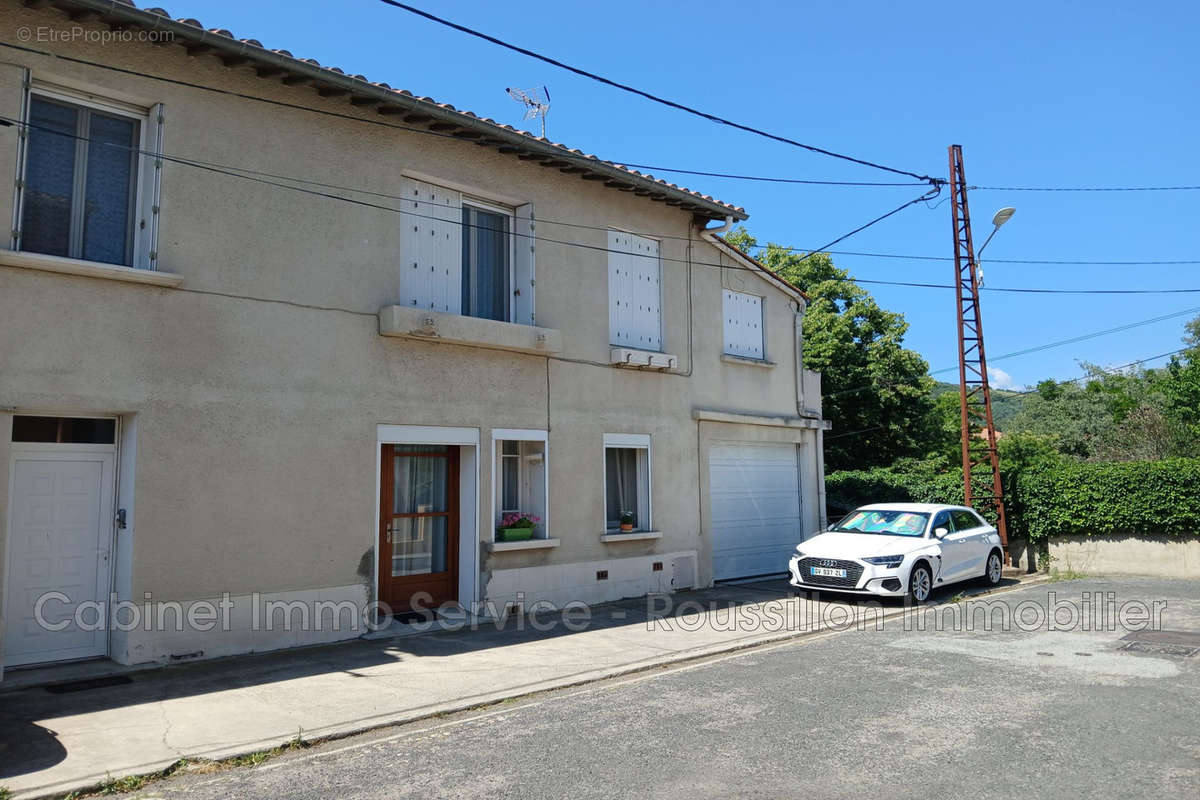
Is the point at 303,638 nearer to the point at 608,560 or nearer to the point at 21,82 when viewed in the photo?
the point at 608,560

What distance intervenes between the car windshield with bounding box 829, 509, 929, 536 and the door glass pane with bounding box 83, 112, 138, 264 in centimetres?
1079

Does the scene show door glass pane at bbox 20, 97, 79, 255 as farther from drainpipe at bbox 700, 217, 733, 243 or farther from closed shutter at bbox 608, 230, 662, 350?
drainpipe at bbox 700, 217, 733, 243

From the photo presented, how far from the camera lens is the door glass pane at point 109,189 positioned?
26.2 feet

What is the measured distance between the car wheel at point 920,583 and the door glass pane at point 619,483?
4.07 m

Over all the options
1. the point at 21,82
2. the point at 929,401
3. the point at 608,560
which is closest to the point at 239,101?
the point at 21,82

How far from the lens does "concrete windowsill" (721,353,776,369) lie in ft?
47.7

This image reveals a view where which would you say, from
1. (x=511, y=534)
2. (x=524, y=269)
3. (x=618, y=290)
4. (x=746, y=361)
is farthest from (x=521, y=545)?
(x=746, y=361)

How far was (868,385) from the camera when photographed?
27.6m

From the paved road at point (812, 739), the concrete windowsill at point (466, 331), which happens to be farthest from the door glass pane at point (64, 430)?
the paved road at point (812, 739)

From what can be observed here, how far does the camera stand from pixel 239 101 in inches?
343

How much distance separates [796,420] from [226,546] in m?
10.8

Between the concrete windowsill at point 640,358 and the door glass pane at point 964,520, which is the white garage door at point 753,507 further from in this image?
the door glass pane at point 964,520

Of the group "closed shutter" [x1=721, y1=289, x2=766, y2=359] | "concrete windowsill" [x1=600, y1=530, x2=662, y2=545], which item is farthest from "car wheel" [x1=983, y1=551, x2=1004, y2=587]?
"concrete windowsill" [x1=600, y1=530, x2=662, y2=545]

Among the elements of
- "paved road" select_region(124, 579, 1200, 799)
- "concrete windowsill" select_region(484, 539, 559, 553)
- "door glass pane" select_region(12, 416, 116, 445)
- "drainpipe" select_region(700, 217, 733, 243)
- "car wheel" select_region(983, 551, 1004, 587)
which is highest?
"drainpipe" select_region(700, 217, 733, 243)
